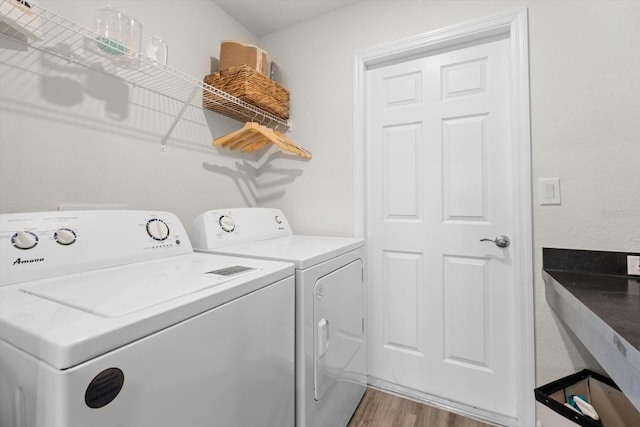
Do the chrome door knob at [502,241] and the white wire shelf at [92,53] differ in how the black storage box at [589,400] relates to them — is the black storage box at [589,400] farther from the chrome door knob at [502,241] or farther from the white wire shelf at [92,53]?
the white wire shelf at [92,53]

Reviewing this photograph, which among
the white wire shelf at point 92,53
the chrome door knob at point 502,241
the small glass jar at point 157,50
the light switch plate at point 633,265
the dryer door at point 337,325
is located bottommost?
the dryer door at point 337,325

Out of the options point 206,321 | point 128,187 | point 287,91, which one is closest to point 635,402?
point 206,321

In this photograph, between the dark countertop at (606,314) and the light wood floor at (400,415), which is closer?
the dark countertop at (606,314)

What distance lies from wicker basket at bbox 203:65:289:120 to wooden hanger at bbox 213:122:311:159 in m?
0.16

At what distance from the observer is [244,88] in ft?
5.49

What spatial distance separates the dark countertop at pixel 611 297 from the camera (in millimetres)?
764

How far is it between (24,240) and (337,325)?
47.1 inches

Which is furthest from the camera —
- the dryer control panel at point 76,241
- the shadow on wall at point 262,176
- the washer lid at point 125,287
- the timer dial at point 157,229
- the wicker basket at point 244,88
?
the shadow on wall at point 262,176

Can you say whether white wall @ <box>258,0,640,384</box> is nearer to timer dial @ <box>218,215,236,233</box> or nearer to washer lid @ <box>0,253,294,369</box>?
washer lid @ <box>0,253,294,369</box>

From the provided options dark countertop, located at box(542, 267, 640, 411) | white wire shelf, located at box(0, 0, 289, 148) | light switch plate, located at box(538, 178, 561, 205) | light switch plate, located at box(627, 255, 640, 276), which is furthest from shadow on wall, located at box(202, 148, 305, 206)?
light switch plate, located at box(627, 255, 640, 276)

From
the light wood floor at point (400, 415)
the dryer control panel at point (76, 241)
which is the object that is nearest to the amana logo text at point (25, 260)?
the dryer control panel at point (76, 241)

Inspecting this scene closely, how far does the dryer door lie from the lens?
1.21 metres

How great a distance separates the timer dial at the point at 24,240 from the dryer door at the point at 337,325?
3.11 feet

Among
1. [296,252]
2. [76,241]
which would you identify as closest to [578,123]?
[296,252]
